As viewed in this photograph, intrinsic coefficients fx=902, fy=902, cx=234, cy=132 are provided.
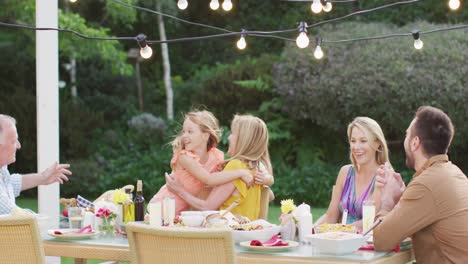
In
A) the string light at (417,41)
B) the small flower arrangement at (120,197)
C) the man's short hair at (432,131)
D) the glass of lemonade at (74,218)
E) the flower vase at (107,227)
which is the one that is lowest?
the flower vase at (107,227)

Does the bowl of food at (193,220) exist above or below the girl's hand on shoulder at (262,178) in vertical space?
below

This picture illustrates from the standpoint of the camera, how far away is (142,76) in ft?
A: 52.9

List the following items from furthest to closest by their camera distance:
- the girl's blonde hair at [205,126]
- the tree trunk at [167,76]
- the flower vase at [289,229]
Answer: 1. the tree trunk at [167,76]
2. the girl's blonde hair at [205,126]
3. the flower vase at [289,229]

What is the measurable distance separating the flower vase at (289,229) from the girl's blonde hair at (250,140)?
105 cm

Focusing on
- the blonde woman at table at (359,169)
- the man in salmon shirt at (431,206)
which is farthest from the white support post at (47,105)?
the man in salmon shirt at (431,206)

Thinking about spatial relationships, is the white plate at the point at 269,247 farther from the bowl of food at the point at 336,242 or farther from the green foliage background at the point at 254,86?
the green foliage background at the point at 254,86

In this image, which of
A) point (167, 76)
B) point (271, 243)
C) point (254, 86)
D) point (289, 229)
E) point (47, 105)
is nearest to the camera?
point (271, 243)

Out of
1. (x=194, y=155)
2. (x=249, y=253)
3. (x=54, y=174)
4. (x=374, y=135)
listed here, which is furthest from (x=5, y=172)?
(x=374, y=135)

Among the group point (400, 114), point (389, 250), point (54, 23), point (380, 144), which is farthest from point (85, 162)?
point (389, 250)

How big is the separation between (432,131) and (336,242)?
0.68m

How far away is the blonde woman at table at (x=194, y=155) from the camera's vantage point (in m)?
5.59

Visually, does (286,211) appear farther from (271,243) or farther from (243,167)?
(243,167)

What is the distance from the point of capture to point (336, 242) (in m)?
3.82

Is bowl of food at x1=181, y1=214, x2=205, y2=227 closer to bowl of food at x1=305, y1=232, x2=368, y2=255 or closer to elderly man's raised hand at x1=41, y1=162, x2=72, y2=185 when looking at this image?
bowl of food at x1=305, y1=232, x2=368, y2=255
